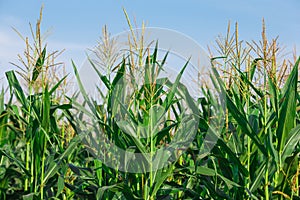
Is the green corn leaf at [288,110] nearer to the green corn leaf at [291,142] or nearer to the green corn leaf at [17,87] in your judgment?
the green corn leaf at [291,142]

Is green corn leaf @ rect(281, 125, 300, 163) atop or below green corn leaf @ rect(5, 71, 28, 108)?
below

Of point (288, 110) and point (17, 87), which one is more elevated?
point (17, 87)

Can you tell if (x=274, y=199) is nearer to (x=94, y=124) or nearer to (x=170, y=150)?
(x=170, y=150)

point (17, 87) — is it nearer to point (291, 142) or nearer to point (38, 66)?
point (38, 66)

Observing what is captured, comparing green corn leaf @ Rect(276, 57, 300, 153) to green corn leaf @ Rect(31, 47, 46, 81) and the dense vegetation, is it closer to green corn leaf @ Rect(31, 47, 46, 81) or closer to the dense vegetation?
the dense vegetation

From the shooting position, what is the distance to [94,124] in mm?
3465

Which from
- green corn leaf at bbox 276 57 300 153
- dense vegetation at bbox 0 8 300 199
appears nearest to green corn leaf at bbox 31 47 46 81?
dense vegetation at bbox 0 8 300 199

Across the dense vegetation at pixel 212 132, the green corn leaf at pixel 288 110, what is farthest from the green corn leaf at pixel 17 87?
the green corn leaf at pixel 288 110

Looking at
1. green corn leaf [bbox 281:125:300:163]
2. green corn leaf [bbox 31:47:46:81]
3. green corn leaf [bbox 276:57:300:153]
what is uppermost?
green corn leaf [bbox 31:47:46:81]

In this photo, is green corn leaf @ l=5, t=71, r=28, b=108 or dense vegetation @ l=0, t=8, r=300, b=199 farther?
green corn leaf @ l=5, t=71, r=28, b=108

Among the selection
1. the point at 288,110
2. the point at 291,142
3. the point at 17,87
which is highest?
the point at 17,87

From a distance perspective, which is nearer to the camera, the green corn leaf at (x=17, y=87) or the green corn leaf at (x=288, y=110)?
the green corn leaf at (x=288, y=110)

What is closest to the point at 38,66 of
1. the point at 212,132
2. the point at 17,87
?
the point at 17,87

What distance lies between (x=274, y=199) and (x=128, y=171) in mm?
1006
